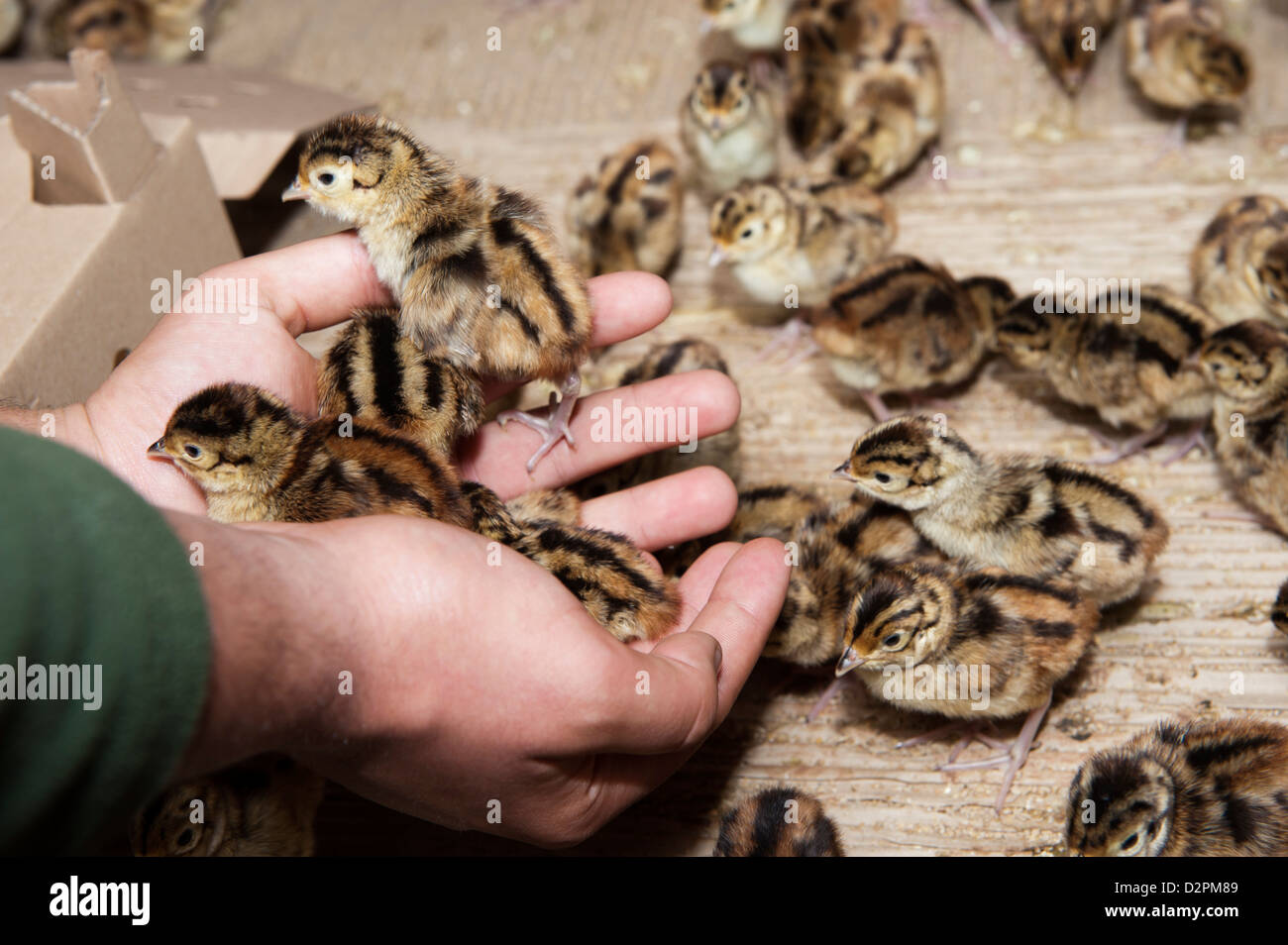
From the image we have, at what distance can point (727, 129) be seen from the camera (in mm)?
3604

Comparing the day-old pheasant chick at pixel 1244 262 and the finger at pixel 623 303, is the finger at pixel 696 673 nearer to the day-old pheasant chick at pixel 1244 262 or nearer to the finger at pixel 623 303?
the finger at pixel 623 303

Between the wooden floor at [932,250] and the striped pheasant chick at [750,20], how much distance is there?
0.30m

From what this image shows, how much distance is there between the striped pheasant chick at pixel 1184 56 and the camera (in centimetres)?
348

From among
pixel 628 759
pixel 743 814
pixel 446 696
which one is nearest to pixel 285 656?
pixel 446 696

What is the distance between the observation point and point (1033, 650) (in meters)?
2.24

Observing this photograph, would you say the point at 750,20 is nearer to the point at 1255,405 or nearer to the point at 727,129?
the point at 727,129

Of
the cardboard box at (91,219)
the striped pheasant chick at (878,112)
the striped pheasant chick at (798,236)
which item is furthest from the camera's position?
the striped pheasant chick at (878,112)

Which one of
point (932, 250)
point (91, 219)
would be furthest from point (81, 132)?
point (932, 250)

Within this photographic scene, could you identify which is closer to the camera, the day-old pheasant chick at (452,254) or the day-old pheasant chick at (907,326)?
the day-old pheasant chick at (452,254)

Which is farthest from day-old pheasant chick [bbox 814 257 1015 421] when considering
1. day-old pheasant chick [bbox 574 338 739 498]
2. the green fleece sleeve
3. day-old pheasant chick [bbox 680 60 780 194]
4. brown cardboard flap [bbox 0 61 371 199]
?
the green fleece sleeve

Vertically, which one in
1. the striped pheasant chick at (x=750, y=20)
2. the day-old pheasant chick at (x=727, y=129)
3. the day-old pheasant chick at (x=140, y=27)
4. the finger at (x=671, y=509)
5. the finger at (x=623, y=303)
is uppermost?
the day-old pheasant chick at (x=140, y=27)

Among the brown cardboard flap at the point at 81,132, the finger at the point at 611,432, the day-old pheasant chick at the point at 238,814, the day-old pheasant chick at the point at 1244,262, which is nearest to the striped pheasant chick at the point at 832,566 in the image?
the finger at the point at 611,432

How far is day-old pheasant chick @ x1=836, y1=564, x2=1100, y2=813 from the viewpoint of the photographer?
7.16 ft
